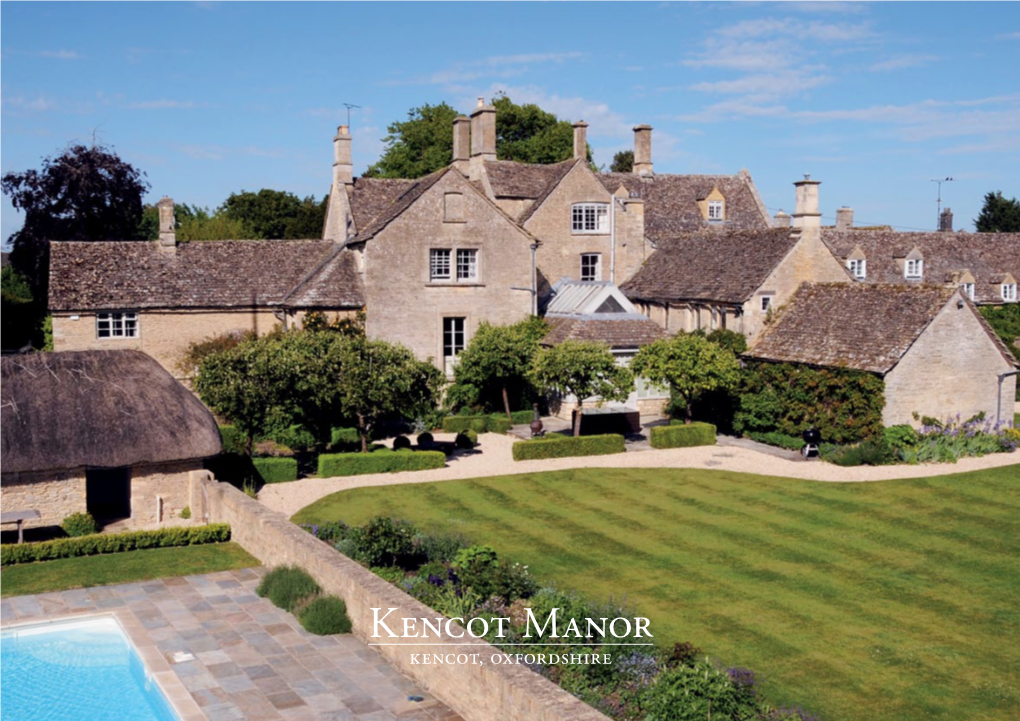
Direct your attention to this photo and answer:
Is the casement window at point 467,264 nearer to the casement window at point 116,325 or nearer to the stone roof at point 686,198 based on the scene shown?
the casement window at point 116,325

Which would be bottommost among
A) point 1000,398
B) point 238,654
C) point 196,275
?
point 238,654

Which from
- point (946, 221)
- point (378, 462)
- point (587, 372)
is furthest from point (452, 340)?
point (946, 221)

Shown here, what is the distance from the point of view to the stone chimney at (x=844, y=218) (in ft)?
197

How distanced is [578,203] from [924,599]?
109ft

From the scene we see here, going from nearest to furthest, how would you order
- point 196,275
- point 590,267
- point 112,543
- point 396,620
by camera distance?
point 396,620, point 112,543, point 196,275, point 590,267

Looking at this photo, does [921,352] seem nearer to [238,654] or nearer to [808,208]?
[808,208]

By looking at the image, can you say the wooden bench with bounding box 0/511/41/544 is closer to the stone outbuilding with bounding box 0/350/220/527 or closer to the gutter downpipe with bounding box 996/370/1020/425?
the stone outbuilding with bounding box 0/350/220/527

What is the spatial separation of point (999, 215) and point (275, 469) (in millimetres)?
79240

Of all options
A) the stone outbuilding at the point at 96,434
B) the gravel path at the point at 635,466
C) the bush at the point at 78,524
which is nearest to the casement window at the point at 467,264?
the gravel path at the point at 635,466

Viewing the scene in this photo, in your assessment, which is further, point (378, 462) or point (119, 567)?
point (378, 462)

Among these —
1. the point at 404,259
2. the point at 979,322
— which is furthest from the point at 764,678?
the point at 404,259

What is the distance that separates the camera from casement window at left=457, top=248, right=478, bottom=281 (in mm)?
42781

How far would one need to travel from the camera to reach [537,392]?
41.1 metres

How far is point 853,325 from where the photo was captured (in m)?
36.1
